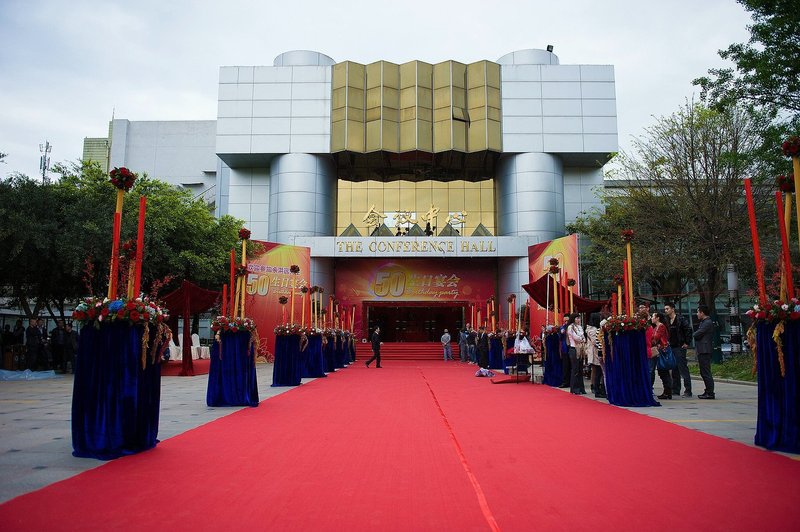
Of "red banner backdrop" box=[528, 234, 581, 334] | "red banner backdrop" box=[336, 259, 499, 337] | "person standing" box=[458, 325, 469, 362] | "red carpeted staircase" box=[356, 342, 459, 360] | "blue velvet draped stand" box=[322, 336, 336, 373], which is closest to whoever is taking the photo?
"blue velvet draped stand" box=[322, 336, 336, 373]

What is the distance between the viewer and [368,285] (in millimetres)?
32438

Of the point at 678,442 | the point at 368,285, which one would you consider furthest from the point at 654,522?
the point at 368,285

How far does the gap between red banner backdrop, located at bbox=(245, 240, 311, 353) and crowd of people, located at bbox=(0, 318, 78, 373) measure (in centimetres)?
828

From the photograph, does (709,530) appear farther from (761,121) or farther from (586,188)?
(586,188)

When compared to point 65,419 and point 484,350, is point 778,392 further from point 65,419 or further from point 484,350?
point 484,350

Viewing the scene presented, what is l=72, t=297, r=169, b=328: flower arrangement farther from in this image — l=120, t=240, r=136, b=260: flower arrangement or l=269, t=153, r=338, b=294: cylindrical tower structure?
l=269, t=153, r=338, b=294: cylindrical tower structure

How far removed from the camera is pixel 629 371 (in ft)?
27.7

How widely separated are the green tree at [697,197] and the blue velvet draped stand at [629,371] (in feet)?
30.7

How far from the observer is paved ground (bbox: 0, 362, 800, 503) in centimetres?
409

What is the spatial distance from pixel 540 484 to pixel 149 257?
662 inches

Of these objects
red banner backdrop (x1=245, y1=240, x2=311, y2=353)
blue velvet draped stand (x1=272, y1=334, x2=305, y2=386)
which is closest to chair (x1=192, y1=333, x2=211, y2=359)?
red banner backdrop (x1=245, y1=240, x2=311, y2=353)

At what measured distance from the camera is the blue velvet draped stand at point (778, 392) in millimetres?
4793

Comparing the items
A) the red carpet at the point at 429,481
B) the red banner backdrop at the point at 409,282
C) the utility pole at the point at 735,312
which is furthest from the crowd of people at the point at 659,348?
the red banner backdrop at the point at 409,282

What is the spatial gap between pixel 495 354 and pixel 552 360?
707 cm
